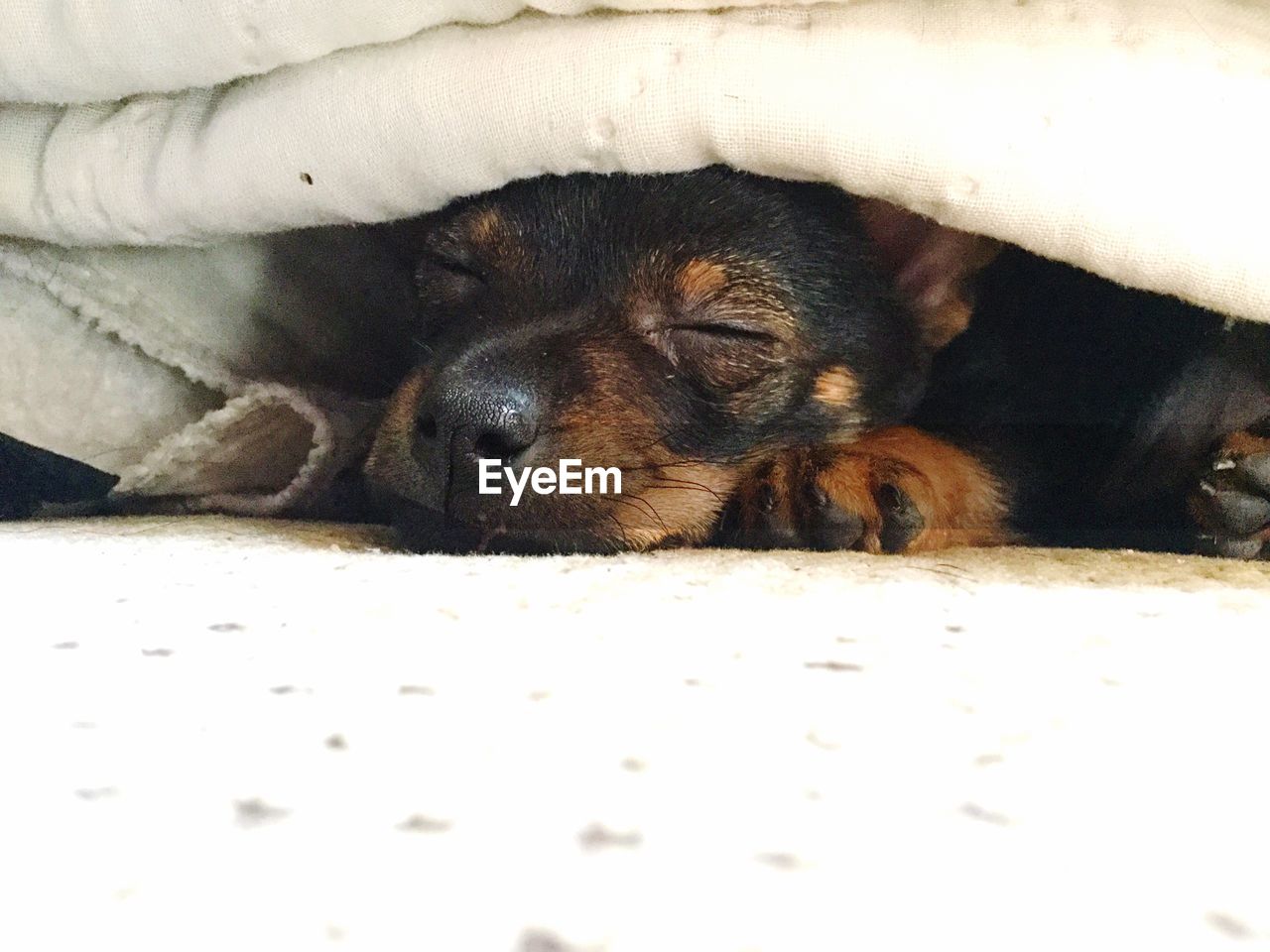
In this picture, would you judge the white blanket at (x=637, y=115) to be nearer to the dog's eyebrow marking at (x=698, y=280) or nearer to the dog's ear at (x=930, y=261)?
the dog's eyebrow marking at (x=698, y=280)

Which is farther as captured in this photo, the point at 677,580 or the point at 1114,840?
the point at 677,580

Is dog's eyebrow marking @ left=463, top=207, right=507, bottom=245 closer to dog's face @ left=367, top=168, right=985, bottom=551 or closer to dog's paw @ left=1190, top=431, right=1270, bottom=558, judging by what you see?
dog's face @ left=367, top=168, right=985, bottom=551

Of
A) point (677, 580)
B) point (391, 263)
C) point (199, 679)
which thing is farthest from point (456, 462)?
point (391, 263)

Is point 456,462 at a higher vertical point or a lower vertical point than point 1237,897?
higher

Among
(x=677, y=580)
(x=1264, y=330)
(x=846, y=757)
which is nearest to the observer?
(x=846, y=757)

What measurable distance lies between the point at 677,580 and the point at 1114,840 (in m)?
0.46

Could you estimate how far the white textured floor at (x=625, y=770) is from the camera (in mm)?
377

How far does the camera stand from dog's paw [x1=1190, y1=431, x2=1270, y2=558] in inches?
48.4

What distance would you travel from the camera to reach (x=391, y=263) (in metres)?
1.69

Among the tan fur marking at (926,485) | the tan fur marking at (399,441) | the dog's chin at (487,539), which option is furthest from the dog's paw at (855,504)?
the tan fur marking at (399,441)

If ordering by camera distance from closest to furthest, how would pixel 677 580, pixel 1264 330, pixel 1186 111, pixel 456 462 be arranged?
1. pixel 677 580
2. pixel 1186 111
3. pixel 456 462
4. pixel 1264 330

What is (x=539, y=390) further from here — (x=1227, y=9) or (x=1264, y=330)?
(x=1264, y=330)

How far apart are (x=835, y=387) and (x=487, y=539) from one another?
560mm

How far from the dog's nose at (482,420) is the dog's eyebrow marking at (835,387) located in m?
0.45
